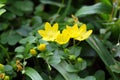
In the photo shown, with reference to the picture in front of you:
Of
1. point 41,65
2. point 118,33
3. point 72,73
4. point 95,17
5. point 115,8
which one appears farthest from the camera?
point 95,17

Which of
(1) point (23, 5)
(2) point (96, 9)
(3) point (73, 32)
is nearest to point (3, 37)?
(1) point (23, 5)

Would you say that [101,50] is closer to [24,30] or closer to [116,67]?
[116,67]

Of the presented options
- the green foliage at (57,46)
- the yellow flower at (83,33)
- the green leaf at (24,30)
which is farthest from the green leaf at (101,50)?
the green leaf at (24,30)

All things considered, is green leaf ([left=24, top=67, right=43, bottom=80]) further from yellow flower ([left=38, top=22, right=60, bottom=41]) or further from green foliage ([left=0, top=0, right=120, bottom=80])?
yellow flower ([left=38, top=22, right=60, bottom=41])

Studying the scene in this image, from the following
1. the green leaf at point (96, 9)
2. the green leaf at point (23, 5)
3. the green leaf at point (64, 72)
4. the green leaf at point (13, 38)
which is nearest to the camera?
the green leaf at point (64, 72)

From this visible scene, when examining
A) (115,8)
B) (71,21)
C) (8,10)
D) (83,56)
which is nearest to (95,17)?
(115,8)

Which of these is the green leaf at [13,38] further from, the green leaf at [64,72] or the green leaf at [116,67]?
the green leaf at [116,67]

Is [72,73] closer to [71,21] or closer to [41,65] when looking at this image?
[41,65]
